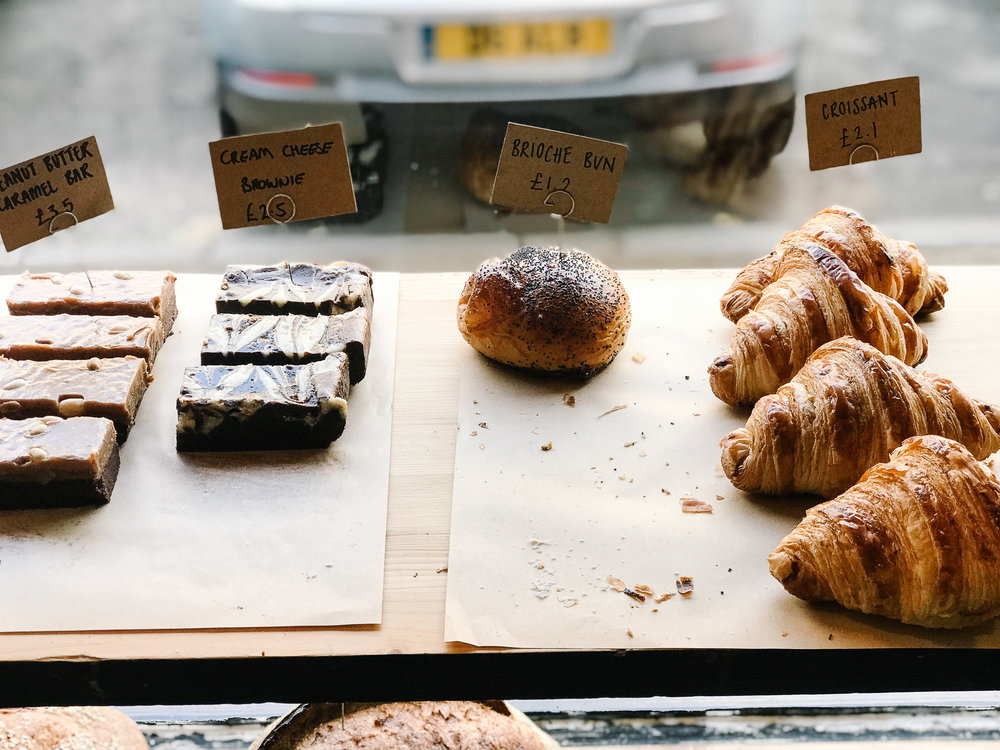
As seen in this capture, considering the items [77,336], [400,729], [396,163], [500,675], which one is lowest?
[400,729]

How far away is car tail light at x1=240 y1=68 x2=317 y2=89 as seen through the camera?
218 cm

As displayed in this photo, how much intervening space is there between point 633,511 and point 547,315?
41cm

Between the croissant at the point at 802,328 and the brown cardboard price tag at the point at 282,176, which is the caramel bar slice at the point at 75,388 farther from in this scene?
the croissant at the point at 802,328

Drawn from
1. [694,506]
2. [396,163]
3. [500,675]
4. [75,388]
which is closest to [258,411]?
[75,388]

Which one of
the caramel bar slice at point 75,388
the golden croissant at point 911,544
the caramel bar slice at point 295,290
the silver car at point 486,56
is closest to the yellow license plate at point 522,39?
the silver car at point 486,56

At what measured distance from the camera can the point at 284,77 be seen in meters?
2.19

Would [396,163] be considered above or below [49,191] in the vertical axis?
below

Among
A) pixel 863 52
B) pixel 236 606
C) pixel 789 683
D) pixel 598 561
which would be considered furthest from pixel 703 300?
pixel 863 52

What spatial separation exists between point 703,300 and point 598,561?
2.43 ft

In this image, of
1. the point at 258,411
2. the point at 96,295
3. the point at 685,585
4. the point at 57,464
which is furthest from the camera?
the point at 96,295

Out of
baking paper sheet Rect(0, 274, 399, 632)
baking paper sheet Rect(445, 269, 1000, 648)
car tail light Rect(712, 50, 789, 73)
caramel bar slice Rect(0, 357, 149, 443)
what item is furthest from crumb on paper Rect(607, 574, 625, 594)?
car tail light Rect(712, 50, 789, 73)

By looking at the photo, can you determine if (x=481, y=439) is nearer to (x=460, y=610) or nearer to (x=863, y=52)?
(x=460, y=610)

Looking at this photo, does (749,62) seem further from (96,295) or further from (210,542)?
(210,542)

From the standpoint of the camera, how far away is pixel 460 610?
118cm
